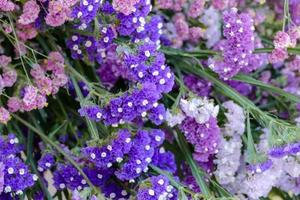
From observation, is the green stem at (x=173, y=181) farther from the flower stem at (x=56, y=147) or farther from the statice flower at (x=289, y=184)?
the statice flower at (x=289, y=184)

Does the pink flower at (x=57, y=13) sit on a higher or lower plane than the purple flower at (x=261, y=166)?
higher

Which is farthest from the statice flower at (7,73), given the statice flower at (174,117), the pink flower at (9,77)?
the statice flower at (174,117)

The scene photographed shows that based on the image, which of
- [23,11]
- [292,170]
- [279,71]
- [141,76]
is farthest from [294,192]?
[23,11]

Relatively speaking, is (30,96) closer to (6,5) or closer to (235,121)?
(6,5)

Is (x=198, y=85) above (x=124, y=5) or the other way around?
the other way around

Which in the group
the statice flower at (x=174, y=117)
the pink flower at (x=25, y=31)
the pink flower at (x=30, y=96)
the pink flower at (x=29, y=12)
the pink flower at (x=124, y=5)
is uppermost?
the pink flower at (x=124, y=5)

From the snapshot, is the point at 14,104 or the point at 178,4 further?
the point at 178,4

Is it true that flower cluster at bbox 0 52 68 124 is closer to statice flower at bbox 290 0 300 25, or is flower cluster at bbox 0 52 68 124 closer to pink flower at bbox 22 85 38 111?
pink flower at bbox 22 85 38 111

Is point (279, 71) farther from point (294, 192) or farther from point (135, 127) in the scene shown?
point (135, 127)

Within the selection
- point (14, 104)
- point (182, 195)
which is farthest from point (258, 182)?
point (14, 104)
